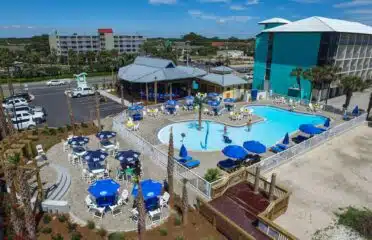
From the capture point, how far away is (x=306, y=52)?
3544 cm

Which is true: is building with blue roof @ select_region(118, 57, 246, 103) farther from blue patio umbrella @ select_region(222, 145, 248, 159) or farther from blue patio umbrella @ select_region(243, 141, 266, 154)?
blue patio umbrella @ select_region(222, 145, 248, 159)

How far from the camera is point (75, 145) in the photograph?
17562mm

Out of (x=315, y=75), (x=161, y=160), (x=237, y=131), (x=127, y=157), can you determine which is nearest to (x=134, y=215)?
(x=127, y=157)

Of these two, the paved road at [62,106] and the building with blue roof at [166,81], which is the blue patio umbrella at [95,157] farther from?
the building with blue roof at [166,81]

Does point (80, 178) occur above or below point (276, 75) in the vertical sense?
below

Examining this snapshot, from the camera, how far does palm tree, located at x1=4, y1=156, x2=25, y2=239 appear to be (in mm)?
9266

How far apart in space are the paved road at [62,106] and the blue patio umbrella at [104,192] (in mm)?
16430

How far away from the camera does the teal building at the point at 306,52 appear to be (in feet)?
112

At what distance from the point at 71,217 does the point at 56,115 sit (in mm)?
20487

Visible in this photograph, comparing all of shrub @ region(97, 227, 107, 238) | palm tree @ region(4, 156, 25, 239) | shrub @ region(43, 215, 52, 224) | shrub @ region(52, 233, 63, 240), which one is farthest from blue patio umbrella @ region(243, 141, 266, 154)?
palm tree @ region(4, 156, 25, 239)

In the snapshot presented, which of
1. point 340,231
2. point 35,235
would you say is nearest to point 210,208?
point 340,231

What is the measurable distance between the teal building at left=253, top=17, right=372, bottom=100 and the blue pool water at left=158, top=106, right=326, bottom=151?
8.75 meters

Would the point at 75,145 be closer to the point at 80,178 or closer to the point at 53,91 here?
the point at 80,178

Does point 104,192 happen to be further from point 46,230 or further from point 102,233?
point 46,230
